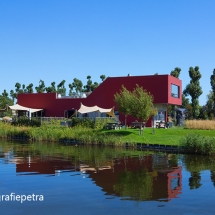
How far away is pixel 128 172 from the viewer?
15.2 m

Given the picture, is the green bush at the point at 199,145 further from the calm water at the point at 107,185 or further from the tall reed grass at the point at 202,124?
the tall reed grass at the point at 202,124

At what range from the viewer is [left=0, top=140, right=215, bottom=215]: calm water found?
979 cm

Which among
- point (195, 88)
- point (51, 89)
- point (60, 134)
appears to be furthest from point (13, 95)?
point (60, 134)

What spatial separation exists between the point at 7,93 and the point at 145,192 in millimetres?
78633

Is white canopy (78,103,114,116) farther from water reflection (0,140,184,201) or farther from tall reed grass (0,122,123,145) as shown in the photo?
water reflection (0,140,184,201)

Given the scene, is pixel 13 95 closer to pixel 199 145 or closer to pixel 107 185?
pixel 199 145

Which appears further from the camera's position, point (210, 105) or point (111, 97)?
point (210, 105)

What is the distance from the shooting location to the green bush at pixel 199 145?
826 inches

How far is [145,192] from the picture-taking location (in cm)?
1152

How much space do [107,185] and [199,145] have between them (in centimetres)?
1039

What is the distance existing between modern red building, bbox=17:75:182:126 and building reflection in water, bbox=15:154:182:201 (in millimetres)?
17924

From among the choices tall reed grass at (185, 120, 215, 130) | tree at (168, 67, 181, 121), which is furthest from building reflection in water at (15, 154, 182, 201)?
tree at (168, 67, 181, 121)

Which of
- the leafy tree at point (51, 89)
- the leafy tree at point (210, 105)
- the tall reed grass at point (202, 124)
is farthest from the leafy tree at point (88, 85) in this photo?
the tall reed grass at point (202, 124)

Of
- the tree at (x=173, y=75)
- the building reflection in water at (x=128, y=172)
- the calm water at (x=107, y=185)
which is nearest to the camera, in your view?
the calm water at (x=107, y=185)
